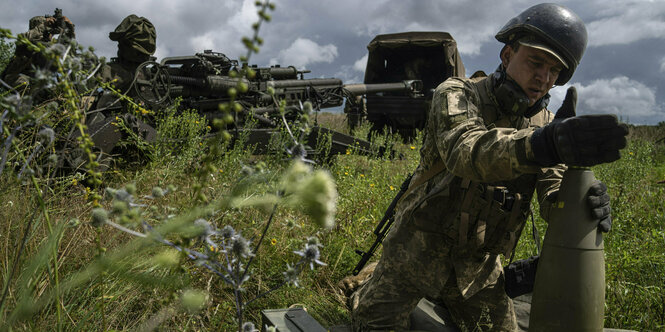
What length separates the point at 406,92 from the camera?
36.9ft

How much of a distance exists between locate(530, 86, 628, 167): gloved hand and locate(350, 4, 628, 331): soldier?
1.14 ft

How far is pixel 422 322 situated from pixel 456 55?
904 cm

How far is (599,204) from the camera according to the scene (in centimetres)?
187

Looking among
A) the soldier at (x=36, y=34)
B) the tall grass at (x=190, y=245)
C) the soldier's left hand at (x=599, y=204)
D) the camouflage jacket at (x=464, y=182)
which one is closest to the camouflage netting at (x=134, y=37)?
the soldier at (x=36, y=34)

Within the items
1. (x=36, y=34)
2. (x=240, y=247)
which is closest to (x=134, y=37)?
(x=36, y=34)

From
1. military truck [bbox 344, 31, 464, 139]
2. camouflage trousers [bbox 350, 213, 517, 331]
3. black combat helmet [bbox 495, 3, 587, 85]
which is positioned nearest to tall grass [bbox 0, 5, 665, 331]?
camouflage trousers [bbox 350, 213, 517, 331]

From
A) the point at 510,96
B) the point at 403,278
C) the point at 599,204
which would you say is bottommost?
the point at 403,278

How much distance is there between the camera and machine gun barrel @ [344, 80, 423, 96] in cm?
1031

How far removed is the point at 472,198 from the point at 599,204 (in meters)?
0.70

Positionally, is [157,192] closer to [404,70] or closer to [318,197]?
[318,197]

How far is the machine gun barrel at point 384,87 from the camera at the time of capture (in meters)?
10.3

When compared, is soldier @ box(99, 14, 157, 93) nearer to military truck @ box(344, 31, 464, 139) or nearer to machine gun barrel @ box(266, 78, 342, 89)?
machine gun barrel @ box(266, 78, 342, 89)

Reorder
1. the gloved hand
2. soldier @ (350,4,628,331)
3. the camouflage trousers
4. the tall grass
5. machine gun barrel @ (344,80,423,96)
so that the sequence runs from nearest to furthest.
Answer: the tall grass < the gloved hand < soldier @ (350,4,628,331) < the camouflage trousers < machine gun barrel @ (344,80,423,96)

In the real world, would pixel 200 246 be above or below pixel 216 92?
below
